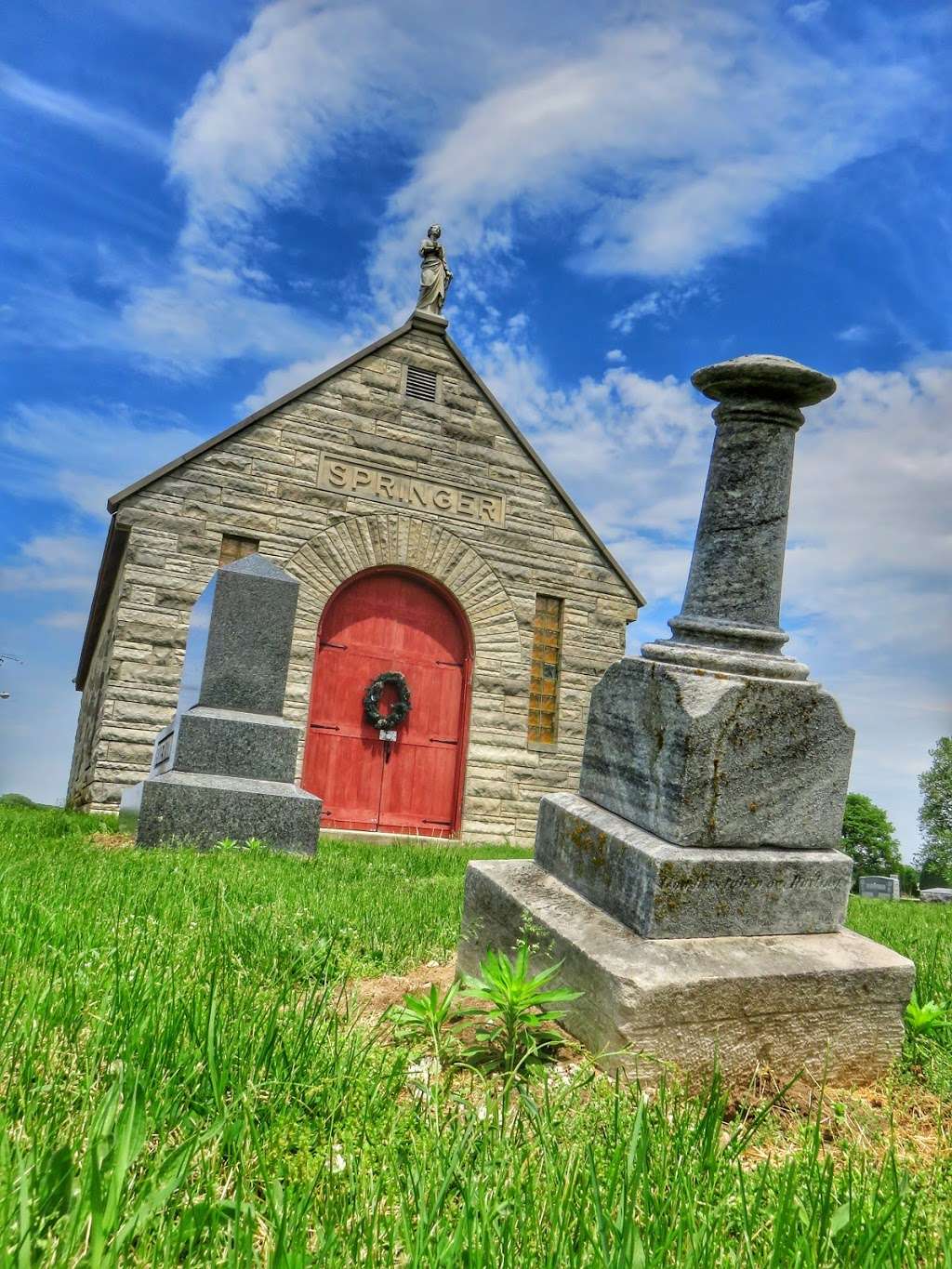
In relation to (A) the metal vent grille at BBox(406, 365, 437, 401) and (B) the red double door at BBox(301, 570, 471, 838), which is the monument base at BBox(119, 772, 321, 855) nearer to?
(B) the red double door at BBox(301, 570, 471, 838)

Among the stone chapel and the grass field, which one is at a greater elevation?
the stone chapel

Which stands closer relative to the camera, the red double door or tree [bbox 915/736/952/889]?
the red double door

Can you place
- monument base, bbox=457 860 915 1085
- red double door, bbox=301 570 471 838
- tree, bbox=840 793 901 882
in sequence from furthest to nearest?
tree, bbox=840 793 901 882 < red double door, bbox=301 570 471 838 < monument base, bbox=457 860 915 1085

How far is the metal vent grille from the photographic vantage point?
1101cm

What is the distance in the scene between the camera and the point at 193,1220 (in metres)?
1.31

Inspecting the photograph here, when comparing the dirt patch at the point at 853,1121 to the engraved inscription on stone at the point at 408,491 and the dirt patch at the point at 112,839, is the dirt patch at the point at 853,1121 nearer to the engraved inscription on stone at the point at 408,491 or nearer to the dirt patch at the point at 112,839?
the dirt patch at the point at 112,839

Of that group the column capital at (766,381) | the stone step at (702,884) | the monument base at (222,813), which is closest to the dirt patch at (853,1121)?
the stone step at (702,884)

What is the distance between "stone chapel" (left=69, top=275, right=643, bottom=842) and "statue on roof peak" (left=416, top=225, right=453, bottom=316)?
291mm

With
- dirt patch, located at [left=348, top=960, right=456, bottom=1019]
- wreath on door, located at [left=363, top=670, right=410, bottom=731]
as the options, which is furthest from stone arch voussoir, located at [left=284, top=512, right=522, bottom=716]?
dirt patch, located at [left=348, top=960, right=456, bottom=1019]

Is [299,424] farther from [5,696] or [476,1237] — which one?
[5,696]

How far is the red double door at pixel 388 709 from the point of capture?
1017 cm

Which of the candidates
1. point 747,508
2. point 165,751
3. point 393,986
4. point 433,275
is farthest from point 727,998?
point 433,275

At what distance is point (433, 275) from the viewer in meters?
11.7

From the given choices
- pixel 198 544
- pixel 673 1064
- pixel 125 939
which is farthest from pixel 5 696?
pixel 673 1064
